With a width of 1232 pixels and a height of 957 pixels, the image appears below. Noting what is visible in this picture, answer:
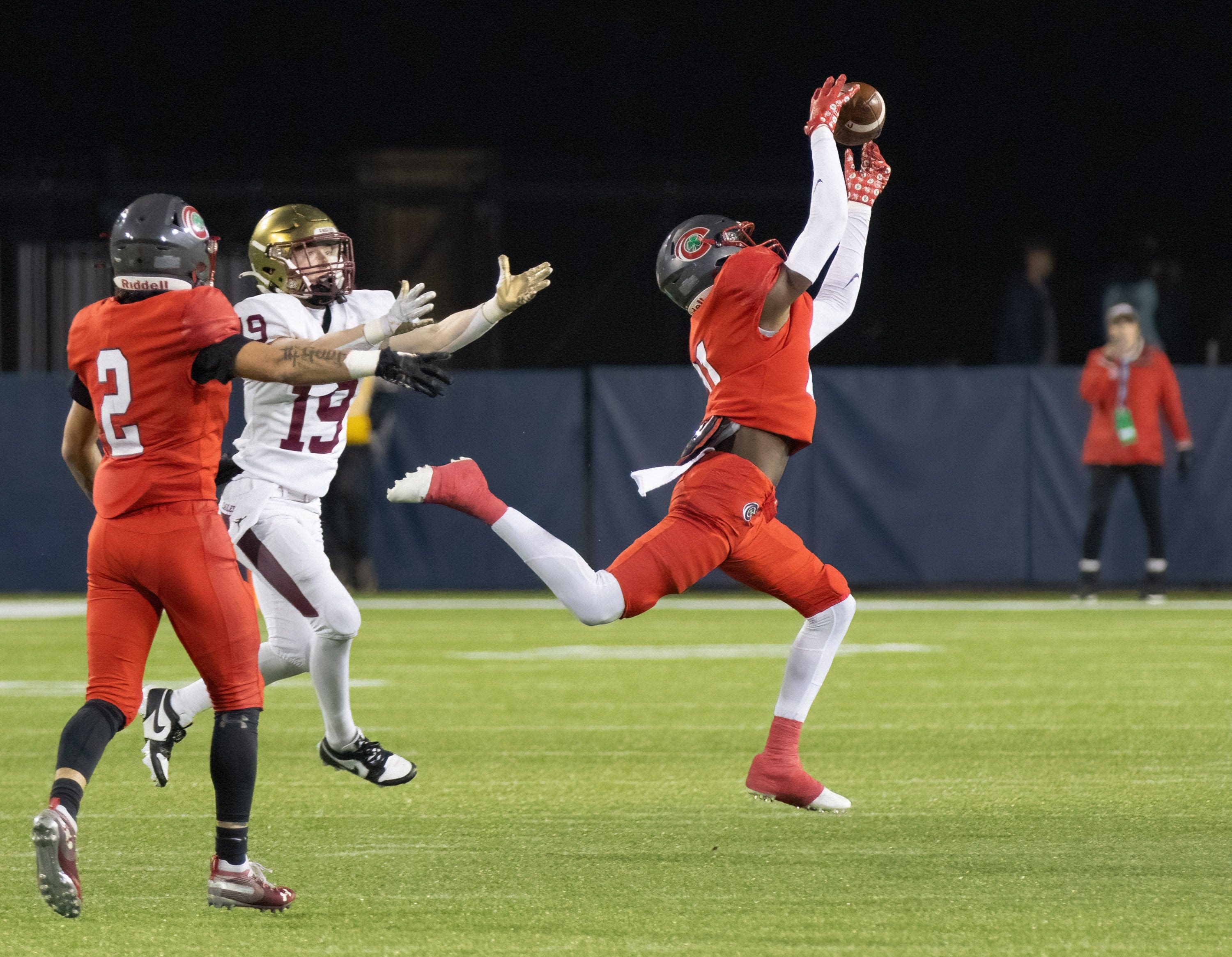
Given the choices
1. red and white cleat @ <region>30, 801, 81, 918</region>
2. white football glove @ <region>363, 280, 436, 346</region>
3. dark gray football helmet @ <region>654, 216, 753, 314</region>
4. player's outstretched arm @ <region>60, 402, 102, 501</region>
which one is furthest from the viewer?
dark gray football helmet @ <region>654, 216, 753, 314</region>

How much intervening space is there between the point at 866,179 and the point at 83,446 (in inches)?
105

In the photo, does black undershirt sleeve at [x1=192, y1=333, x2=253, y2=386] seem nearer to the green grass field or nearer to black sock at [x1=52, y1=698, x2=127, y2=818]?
black sock at [x1=52, y1=698, x2=127, y2=818]

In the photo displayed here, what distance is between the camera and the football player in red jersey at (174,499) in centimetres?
452

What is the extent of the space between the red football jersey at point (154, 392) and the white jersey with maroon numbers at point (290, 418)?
4.78 ft

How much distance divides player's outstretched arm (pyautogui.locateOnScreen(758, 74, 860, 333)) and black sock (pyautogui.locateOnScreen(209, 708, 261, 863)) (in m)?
2.05

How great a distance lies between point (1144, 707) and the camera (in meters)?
8.29

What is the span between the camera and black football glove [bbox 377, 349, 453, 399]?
4.46 meters

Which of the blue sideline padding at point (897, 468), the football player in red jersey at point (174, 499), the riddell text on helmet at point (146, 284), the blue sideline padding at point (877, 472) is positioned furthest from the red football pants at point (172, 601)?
the blue sideline padding at point (897, 468)

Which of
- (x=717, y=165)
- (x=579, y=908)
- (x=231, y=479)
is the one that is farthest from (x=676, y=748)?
(x=717, y=165)

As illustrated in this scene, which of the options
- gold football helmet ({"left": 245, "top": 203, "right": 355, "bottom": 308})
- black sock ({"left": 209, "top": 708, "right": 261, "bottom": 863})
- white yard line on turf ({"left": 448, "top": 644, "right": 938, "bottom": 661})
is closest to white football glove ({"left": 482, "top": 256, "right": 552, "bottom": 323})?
gold football helmet ({"left": 245, "top": 203, "right": 355, "bottom": 308})

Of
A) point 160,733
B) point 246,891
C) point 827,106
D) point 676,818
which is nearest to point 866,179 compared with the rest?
point 827,106

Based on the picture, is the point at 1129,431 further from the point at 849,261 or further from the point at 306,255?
the point at 306,255

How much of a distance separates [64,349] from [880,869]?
1281cm

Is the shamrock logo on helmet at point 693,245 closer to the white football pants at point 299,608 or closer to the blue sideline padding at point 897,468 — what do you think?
the white football pants at point 299,608
